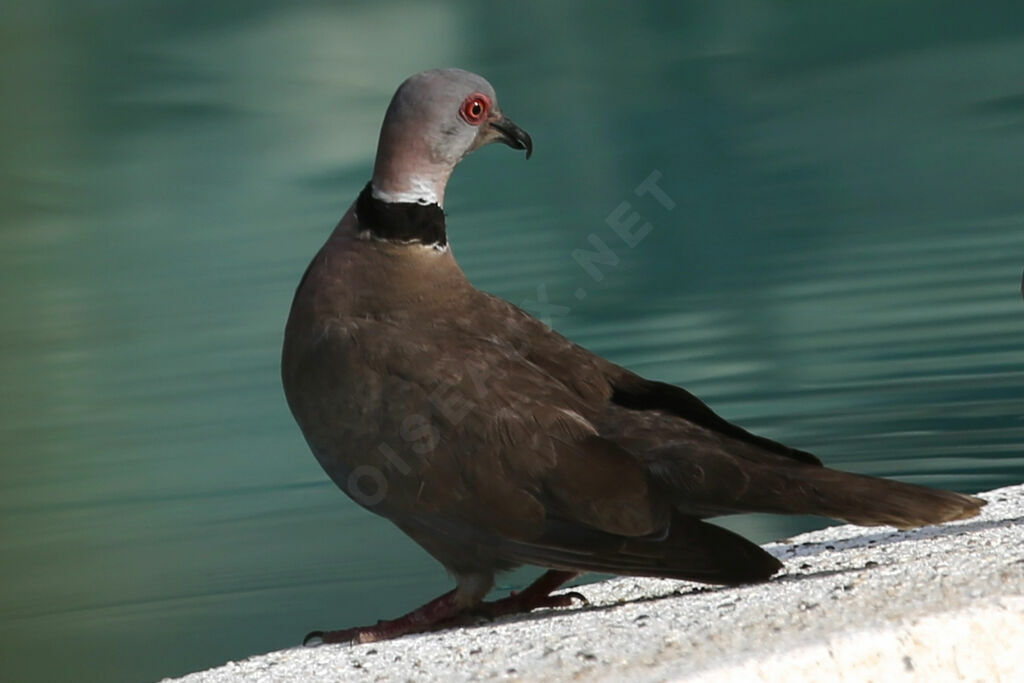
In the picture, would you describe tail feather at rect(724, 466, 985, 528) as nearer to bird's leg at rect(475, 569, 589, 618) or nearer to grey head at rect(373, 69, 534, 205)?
bird's leg at rect(475, 569, 589, 618)

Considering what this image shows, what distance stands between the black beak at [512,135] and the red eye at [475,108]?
7cm

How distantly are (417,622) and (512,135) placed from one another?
1.58 meters

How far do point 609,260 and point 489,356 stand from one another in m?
1.00

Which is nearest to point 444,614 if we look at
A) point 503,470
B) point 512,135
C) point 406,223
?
point 503,470

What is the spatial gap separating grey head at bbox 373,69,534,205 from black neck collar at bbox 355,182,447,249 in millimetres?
22

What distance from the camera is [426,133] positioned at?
5.56 meters

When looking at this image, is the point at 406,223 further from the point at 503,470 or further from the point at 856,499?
the point at 856,499

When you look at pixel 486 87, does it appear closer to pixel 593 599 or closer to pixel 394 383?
pixel 394 383

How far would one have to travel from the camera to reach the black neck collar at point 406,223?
5.55 metres

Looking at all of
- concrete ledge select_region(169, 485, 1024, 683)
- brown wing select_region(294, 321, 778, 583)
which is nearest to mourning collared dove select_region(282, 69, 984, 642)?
brown wing select_region(294, 321, 778, 583)

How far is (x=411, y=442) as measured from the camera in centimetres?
514

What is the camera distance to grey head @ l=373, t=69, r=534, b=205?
18.2 feet

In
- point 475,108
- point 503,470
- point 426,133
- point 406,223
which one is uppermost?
point 475,108

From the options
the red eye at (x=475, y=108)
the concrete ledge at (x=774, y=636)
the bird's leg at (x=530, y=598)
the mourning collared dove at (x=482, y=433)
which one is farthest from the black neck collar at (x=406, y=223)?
the concrete ledge at (x=774, y=636)
